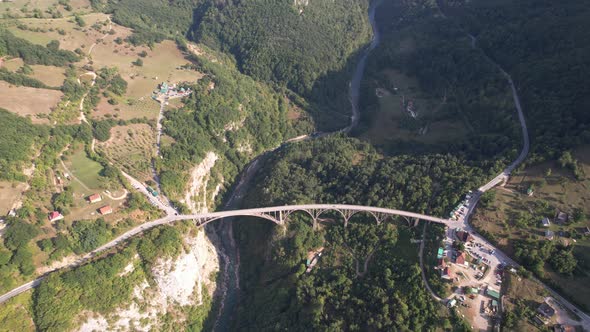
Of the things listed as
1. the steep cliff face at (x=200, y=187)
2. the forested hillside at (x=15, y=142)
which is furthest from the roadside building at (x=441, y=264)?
the forested hillside at (x=15, y=142)

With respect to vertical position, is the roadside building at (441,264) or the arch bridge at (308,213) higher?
the roadside building at (441,264)

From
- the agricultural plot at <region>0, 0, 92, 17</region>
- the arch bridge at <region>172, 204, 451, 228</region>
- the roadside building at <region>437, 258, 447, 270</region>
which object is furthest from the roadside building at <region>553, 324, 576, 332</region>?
the agricultural plot at <region>0, 0, 92, 17</region>

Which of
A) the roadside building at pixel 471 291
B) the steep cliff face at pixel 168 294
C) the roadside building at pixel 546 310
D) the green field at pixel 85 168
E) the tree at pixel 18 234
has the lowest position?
the steep cliff face at pixel 168 294

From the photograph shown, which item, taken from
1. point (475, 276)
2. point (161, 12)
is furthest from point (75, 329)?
point (161, 12)

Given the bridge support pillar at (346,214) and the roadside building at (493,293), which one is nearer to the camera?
the roadside building at (493,293)

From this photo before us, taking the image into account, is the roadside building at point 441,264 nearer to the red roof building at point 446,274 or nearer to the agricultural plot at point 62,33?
the red roof building at point 446,274

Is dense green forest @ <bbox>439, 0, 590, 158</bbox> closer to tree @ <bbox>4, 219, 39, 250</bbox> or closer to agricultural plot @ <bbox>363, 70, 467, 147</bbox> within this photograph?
agricultural plot @ <bbox>363, 70, 467, 147</bbox>

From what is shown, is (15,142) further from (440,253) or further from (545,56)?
(545,56)
